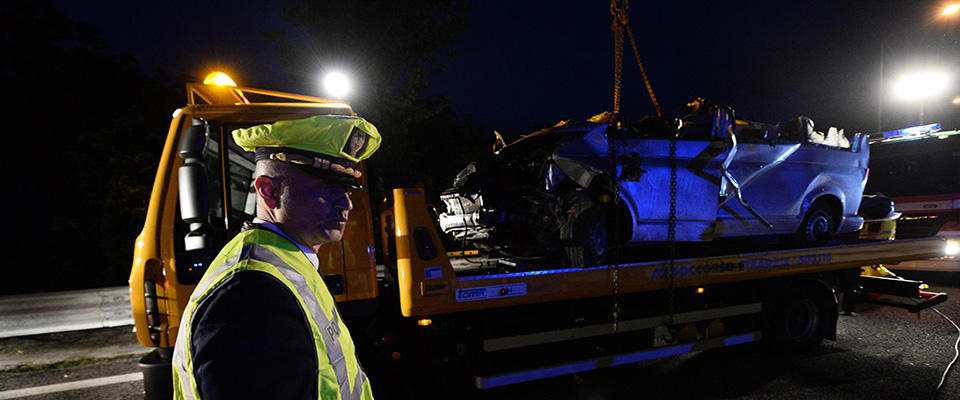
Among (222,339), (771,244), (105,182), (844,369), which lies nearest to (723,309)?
(844,369)

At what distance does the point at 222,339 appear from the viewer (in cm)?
79

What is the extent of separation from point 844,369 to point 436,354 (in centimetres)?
428

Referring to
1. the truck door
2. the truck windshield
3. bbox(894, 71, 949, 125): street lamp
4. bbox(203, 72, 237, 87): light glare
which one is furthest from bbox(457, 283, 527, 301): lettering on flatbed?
bbox(894, 71, 949, 125): street lamp

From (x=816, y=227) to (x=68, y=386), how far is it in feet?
28.1

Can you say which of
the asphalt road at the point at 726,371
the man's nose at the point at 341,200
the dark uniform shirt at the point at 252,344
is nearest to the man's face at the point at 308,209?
the man's nose at the point at 341,200

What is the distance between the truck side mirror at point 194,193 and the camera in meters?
2.57

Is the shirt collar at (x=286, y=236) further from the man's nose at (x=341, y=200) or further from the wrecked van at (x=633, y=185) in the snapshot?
the wrecked van at (x=633, y=185)

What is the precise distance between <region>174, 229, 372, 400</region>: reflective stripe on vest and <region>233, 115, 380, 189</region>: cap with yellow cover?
8.3 inches

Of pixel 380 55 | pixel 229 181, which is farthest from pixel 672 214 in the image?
pixel 380 55

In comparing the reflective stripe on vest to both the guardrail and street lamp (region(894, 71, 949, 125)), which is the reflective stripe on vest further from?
street lamp (region(894, 71, 949, 125))

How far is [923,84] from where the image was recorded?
1243 centimetres

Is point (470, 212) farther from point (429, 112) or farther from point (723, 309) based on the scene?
point (429, 112)

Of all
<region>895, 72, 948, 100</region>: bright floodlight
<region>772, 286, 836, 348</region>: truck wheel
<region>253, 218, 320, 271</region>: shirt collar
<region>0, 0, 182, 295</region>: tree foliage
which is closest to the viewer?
<region>253, 218, 320, 271</region>: shirt collar

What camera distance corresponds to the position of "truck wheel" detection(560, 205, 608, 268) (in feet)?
13.4
